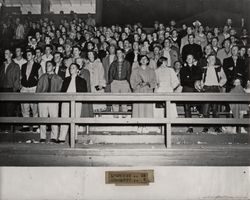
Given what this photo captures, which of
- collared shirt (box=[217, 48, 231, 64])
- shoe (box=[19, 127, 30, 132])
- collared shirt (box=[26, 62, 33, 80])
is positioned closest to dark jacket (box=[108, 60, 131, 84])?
collared shirt (box=[26, 62, 33, 80])

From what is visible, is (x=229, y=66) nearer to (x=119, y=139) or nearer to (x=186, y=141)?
(x=186, y=141)

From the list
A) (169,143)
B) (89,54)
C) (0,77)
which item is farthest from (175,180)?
(0,77)

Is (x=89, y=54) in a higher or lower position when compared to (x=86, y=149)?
higher

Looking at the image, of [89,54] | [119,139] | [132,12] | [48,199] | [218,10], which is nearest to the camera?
[48,199]

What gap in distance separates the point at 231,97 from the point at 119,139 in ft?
5.42

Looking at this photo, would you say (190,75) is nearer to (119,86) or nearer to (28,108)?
(119,86)

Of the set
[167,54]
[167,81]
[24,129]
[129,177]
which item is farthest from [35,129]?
[167,54]

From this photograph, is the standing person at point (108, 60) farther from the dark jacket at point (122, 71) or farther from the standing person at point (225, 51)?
the standing person at point (225, 51)

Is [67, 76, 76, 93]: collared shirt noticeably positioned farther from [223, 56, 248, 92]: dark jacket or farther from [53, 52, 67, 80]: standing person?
[223, 56, 248, 92]: dark jacket

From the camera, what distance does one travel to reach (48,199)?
162 inches

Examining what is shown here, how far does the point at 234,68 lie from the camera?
5.42 meters

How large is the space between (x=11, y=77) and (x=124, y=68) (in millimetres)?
1855

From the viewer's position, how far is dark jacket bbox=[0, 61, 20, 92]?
5297 mm

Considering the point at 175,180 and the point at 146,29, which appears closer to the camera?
the point at 175,180
